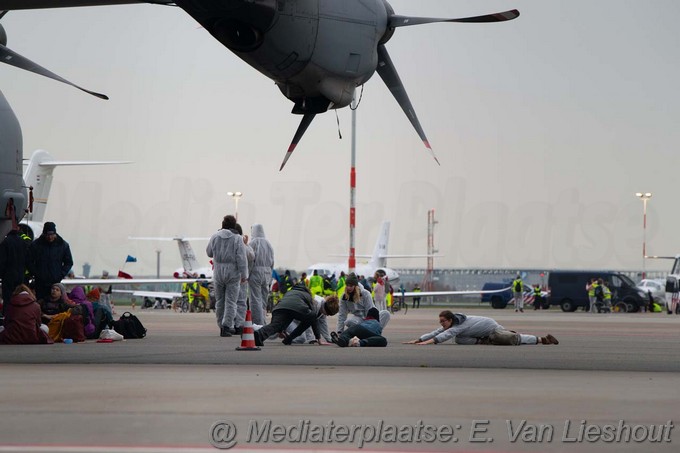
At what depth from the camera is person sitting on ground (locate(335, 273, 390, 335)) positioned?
1820cm

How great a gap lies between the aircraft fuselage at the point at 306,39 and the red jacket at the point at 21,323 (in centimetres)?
773

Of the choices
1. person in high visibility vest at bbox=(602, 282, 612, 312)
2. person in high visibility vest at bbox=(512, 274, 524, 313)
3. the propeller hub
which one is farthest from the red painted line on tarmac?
person in high visibility vest at bbox=(602, 282, 612, 312)

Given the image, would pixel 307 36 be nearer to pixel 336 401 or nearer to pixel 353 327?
pixel 336 401

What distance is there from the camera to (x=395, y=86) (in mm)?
11344

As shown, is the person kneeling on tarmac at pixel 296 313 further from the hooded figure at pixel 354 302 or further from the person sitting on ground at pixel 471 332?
the person sitting on ground at pixel 471 332

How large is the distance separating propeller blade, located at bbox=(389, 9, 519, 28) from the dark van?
54.2m

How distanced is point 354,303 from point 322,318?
733 mm

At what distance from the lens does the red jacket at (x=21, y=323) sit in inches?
653

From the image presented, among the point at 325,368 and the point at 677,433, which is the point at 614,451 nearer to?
the point at 677,433

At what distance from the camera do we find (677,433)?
718 centimetres

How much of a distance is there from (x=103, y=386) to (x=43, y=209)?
27.3m

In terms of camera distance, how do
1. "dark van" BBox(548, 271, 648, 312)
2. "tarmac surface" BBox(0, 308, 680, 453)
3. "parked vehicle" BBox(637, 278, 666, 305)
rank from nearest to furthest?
"tarmac surface" BBox(0, 308, 680, 453), "dark van" BBox(548, 271, 648, 312), "parked vehicle" BBox(637, 278, 666, 305)

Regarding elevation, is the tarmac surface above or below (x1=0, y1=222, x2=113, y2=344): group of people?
below

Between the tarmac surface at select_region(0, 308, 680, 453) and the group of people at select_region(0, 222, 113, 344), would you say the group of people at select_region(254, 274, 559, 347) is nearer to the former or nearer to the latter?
the tarmac surface at select_region(0, 308, 680, 453)
